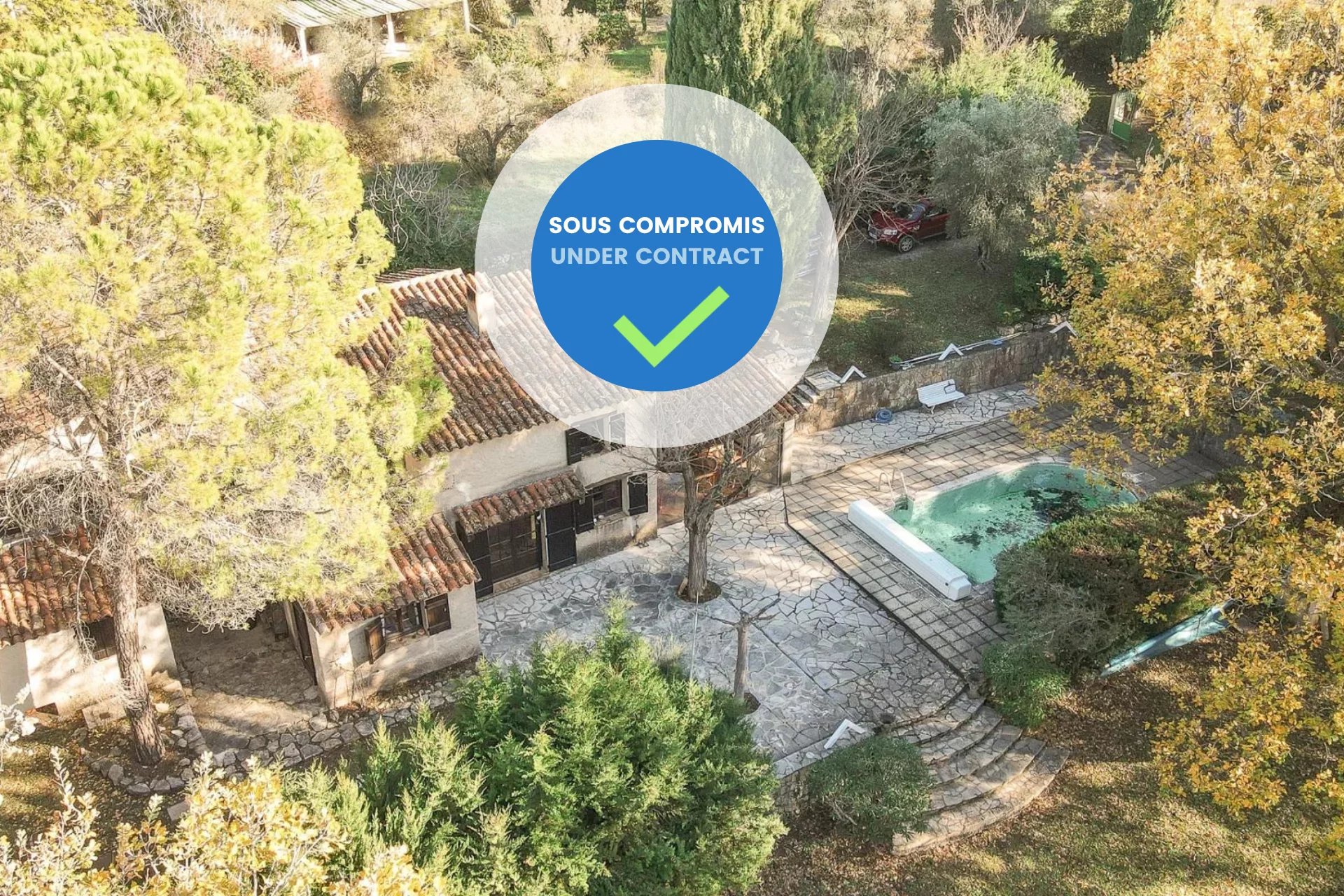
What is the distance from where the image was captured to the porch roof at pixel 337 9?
138 ft

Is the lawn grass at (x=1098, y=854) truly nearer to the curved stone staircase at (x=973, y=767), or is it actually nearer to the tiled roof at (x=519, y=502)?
the curved stone staircase at (x=973, y=767)

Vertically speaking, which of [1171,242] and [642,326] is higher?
[1171,242]

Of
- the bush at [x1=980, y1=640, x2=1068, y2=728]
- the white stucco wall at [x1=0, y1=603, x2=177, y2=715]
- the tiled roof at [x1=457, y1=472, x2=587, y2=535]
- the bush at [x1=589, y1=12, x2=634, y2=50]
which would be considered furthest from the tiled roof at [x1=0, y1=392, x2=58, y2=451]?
the bush at [x1=589, y1=12, x2=634, y2=50]

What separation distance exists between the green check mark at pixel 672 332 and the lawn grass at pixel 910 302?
729cm

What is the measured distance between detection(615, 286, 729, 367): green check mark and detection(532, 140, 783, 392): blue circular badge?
2cm

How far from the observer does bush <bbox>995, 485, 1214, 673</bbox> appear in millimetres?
19656

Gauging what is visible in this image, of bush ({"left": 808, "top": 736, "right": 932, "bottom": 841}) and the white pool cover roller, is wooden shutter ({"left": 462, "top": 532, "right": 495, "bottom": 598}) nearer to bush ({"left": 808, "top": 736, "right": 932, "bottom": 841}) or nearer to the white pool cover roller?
bush ({"left": 808, "top": 736, "right": 932, "bottom": 841})

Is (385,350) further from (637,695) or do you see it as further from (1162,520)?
(1162,520)

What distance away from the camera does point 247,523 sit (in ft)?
49.0

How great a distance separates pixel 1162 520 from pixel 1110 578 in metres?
2.62

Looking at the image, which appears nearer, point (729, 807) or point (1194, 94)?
point (729, 807)

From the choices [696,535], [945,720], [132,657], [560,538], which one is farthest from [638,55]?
[132,657]

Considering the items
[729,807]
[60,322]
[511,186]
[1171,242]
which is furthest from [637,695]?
[511,186]

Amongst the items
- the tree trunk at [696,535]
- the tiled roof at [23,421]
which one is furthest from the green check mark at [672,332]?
the tiled roof at [23,421]
